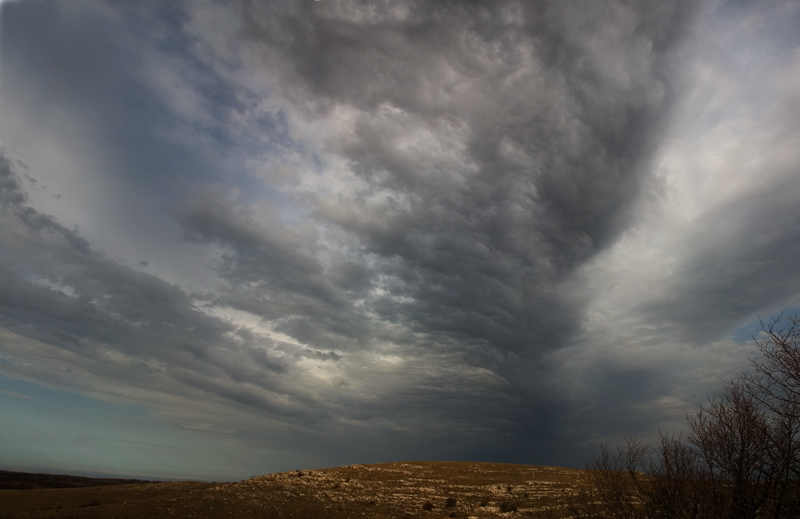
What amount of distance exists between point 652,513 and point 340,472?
6639cm

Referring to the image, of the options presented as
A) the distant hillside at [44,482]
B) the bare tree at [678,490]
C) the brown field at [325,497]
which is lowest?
the distant hillside at [44,482]

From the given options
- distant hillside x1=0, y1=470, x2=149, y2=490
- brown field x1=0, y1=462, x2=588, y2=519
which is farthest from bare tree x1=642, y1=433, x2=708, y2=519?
distant hillside x1=0, y1=470, x2=149, y2=490

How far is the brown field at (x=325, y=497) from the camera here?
45.4 m

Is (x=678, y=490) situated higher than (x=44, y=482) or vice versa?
(x=678, y=490)

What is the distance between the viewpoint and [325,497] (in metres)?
55.7

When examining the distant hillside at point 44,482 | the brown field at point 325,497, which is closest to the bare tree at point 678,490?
the brown field at point 325,497

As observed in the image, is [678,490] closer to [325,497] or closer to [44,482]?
[325,497]

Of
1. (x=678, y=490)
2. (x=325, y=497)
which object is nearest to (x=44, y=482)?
(x=325, y=497)

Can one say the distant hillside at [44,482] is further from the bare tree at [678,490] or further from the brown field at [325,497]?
the bare tree at [678,490]

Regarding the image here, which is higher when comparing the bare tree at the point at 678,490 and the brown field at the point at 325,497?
the bare tree at the point at 678,490

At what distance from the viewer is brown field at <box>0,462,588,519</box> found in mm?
45375

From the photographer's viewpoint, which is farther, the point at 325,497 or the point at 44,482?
the point at 44,482

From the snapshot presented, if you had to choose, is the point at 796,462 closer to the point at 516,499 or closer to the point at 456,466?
the point at 516,499

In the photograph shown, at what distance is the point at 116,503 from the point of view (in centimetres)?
4881
